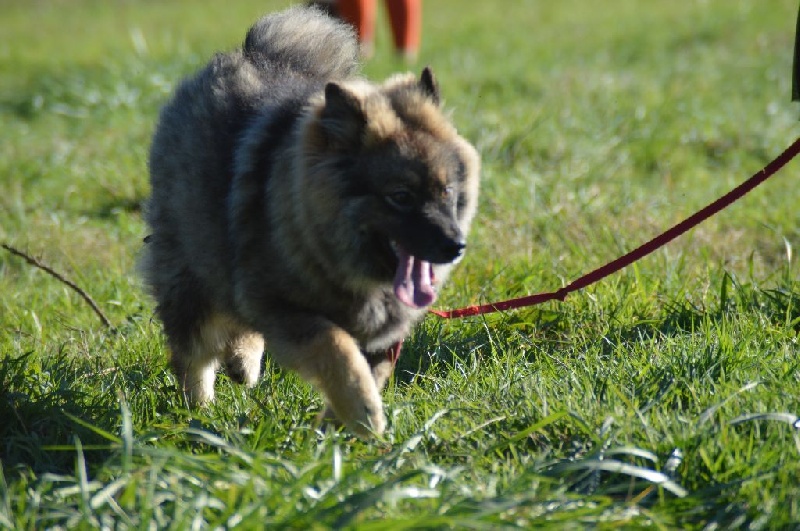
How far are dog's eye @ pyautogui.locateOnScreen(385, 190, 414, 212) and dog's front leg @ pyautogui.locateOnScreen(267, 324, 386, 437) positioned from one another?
463 millimetres

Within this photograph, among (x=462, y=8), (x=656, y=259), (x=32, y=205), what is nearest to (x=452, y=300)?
(x=656, y=259)

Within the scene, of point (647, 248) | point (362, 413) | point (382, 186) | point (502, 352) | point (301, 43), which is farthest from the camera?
point (301, 43)

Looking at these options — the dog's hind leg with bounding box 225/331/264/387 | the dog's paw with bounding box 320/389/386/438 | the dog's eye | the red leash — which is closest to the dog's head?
the dog's eye

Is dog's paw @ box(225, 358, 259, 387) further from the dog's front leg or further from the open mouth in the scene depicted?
the open mouth

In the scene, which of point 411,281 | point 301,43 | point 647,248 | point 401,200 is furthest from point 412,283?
point 301,43

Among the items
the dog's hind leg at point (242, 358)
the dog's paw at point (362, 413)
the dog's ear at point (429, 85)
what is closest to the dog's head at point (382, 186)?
the dog's ear at point (429, 85)

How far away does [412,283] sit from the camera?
3.38 m

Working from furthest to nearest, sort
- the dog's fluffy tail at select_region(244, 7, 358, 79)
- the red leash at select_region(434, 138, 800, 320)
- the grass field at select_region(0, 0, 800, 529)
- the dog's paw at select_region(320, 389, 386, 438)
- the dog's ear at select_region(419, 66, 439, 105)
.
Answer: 1. the dog's fluffy tail at select_region(244, 7, 358, 79)
2. the red leash at select_region(434, 138, 800, 320)
3. the dog's ear at select_region(419, 66, 439, 105)
4. the dog's paw at select_region(320, 389, 386, 438)
5. the grass field at select_region(0, 0, 800, 529)

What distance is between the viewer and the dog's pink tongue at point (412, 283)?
3.34 m

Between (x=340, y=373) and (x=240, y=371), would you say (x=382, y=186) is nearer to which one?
(x=340, y=373)

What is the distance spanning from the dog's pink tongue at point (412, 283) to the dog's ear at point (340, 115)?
436 millimetres

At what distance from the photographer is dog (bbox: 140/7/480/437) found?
326 centimetres

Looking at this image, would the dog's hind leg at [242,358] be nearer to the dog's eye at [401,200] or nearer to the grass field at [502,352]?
the grass field at [502,352]

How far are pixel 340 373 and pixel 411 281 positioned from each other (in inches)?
17.1
